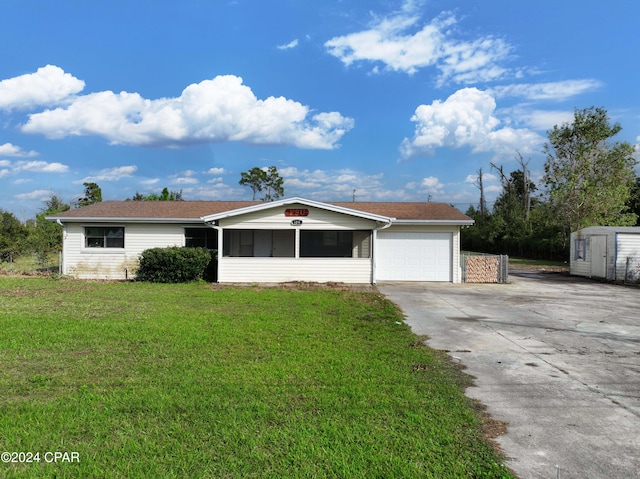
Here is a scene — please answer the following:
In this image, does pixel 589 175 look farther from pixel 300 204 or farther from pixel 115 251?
pixel 115 251

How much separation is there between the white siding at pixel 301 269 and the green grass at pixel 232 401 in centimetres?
803

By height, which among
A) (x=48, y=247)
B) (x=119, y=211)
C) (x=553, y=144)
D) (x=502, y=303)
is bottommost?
(x=502, y=303)

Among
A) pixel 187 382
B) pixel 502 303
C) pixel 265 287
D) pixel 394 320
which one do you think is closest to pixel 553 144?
pixel 502 303

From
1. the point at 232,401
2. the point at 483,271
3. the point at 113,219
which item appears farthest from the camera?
the point at 483,271

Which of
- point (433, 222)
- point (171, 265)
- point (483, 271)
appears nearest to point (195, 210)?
point (171, 265)

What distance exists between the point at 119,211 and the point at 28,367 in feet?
46.4

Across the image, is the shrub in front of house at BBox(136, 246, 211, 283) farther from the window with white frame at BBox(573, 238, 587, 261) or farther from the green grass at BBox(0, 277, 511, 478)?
the window with white frame at BBox(573, 238, 587, 261)

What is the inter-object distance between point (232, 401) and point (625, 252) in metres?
19.8

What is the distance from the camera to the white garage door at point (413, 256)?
18.0 meters

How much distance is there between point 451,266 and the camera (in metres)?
18.0

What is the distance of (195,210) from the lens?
19.5 metres

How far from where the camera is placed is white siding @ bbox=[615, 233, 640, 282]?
61.1 feet

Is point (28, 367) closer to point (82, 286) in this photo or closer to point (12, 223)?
point (82, 286)

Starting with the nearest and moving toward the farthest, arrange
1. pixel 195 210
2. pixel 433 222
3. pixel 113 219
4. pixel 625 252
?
pixel 113 219
pixel 433 222
pixel 625 252
pixel 195 210
